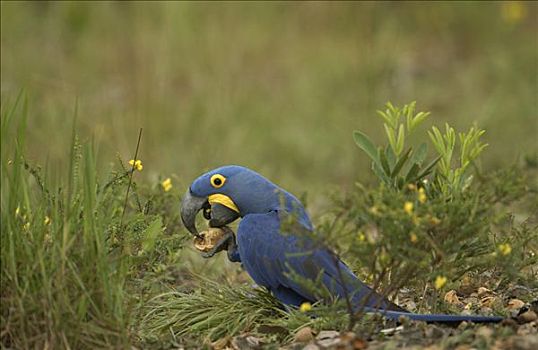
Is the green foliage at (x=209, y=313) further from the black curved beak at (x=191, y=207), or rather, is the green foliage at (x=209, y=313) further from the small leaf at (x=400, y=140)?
the small leaf at (x=400, y=140)

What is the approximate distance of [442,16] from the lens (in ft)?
32.9

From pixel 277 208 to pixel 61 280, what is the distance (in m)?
1.02

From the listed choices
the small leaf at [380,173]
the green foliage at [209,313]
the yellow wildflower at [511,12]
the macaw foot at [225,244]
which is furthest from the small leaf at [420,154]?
the yellow wildflower at [511,12]

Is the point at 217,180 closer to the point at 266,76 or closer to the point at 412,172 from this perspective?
the point at 412,172

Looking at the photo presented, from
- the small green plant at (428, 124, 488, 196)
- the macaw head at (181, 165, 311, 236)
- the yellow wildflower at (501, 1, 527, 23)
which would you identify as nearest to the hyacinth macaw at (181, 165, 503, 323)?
the macaw head at (181, 165, 311, 236)

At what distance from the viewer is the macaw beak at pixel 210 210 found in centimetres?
409

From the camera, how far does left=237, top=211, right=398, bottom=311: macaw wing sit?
3564mm

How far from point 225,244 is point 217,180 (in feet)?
0.91

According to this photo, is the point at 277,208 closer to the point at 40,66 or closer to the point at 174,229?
the point at 174,229

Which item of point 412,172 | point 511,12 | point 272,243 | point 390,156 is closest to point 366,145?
point 390,156

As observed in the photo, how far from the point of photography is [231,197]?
4031 mm

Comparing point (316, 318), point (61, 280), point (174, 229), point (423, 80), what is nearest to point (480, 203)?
point (316, 318)

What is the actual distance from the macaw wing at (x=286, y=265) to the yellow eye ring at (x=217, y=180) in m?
0.21

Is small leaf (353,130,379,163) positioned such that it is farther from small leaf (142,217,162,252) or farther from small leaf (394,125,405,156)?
small leaf (142,217,162,252)
